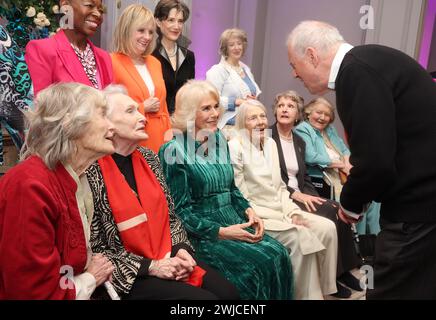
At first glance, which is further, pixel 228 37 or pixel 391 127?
pixel 228 37

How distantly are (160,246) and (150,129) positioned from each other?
1.02m

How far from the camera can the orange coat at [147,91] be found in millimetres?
2834

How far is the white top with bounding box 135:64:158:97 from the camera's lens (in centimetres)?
296

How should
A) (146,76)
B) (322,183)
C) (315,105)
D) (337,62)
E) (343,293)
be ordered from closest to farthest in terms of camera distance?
(337,62), (146,76), (343,293), (322,183), (315,105)

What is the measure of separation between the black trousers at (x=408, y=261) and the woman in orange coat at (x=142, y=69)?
166cm

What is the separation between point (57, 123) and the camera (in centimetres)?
162

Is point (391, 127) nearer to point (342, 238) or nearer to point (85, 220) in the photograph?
point (85, 220)

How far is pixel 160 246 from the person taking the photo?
6.99ft

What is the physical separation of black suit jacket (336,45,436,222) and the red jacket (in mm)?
1082

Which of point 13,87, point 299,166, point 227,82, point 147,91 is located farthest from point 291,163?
point 13,87

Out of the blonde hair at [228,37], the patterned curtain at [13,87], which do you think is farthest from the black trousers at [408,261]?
the blonde hair at [228,37]

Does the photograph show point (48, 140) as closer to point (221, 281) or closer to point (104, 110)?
point (104, 110)

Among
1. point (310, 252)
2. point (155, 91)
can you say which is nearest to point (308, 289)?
point (310, 252)

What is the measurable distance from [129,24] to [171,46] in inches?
27.2
